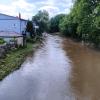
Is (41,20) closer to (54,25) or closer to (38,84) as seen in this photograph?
(54,25)

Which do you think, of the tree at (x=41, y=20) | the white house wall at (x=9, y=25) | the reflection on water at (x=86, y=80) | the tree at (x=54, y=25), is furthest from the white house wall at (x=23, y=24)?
the tree at (x=54, y=25)

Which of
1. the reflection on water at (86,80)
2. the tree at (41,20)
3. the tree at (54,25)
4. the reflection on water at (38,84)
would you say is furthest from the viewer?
the tree at (54,25)

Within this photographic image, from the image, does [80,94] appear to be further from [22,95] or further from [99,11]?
[99,11]

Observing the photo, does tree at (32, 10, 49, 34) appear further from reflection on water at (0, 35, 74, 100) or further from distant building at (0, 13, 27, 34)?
reflection on water at (0, 35, 74, 100)

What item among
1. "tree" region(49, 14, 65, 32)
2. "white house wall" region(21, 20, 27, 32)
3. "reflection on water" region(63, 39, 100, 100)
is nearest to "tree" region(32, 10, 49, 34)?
"tree" region(49, 14, 65, 32)

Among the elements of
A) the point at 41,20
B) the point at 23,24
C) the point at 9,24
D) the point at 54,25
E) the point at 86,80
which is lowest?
the point at 54,25

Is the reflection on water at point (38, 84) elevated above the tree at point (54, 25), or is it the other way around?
the reflection on water at point (38, 84)

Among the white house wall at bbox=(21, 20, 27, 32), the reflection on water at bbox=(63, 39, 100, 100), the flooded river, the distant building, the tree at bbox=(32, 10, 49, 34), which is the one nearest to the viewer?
the flooded river

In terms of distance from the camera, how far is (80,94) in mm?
15992

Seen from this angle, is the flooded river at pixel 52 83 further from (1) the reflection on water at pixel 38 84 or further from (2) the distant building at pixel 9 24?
(2) the distant building at pixel 9 24

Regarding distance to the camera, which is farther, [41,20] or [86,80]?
[41,20]

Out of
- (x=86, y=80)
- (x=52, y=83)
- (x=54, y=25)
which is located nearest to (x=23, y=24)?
(x=86, y=80)

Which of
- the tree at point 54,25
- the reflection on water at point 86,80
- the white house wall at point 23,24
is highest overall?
the white house wall at point 23,24

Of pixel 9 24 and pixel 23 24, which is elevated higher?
pixel 9 24
